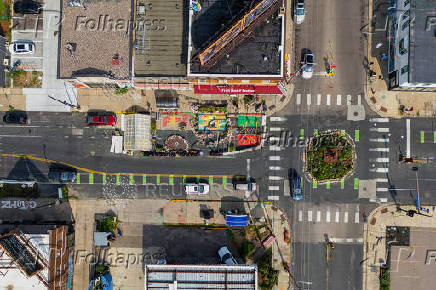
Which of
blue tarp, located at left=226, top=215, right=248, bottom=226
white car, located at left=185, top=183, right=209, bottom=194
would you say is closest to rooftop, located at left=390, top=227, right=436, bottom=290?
blue tarp, located at left=226, top=215, right=248, bottom=226

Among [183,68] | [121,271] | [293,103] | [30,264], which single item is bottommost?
[121,271]

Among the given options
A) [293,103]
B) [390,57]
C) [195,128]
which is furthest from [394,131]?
[195,128]

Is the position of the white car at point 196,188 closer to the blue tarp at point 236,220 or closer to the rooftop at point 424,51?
the blue tarp at point 236,220

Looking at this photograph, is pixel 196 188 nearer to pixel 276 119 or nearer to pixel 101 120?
pixel 276 119

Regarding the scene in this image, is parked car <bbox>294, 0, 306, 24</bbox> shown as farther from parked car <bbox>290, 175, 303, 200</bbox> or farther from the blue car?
the blue car

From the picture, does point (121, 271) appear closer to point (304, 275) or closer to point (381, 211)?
point (304, 275)

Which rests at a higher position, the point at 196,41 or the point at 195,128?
the point at 196,41
